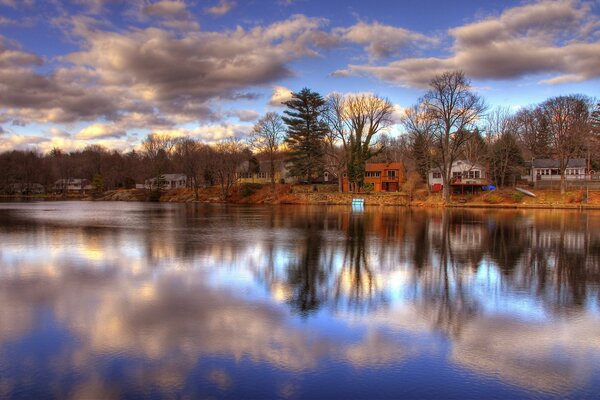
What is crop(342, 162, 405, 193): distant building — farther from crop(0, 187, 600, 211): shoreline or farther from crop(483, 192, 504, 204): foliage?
crop(483, 192, 504, 204): foliage

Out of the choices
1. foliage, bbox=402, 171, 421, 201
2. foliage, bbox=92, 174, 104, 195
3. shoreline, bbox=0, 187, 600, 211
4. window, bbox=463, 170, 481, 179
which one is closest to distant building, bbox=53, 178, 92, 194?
foliage, bbox=92, 174, 104, 195

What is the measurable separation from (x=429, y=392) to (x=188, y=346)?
388 centimetres

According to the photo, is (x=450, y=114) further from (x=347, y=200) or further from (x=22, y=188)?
(x=22, y=188)

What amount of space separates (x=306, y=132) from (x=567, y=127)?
34976mm

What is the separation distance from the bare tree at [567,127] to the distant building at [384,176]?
21.3m

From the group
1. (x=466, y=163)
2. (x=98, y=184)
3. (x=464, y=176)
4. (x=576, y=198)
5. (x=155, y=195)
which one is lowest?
(x=576, y=198)

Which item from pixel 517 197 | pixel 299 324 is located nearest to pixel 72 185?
pixel 517 197

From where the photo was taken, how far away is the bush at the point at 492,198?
52719mm

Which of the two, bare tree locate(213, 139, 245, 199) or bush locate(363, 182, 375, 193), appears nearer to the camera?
bush locate(363, 182, 375, 193)

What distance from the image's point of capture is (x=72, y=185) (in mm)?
131500

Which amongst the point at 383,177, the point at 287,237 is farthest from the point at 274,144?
the point at 287,237

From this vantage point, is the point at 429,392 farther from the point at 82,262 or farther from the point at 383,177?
the point at 383,177

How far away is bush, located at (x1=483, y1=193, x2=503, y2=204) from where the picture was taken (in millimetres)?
52719

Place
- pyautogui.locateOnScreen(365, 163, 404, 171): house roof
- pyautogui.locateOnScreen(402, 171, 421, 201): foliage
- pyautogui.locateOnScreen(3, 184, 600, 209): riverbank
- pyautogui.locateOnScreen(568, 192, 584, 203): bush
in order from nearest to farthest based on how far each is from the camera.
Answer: pyautogui.locateOnScreen(568, 192, 584, 203): bush < pyautogui.locateOnScreen(3, 184, 600, 209): riverbank < pyautogui.locateOnScreen(402, 171, 421, 201): foliage < pyautogui.locateOnScreen(365, 163, 404, 171): house roof
